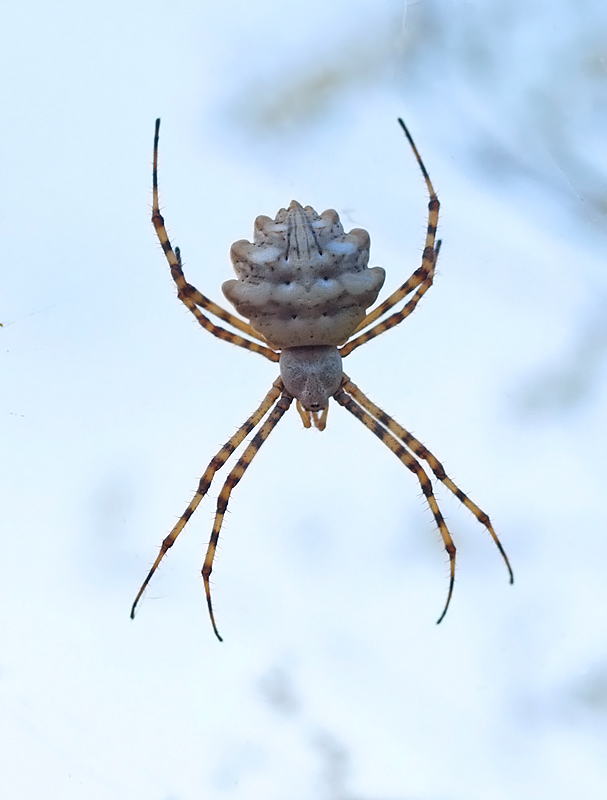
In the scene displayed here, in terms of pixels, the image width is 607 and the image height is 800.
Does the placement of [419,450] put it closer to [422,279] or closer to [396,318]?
[396,318]

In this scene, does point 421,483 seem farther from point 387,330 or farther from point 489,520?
point 387,330

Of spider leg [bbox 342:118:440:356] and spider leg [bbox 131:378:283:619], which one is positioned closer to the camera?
spider leg [bbox 342:118:440:356]

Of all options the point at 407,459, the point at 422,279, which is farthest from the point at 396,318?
the point at 407,459

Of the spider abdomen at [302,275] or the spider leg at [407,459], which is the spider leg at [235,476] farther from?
the spider abdomen at [302,275]

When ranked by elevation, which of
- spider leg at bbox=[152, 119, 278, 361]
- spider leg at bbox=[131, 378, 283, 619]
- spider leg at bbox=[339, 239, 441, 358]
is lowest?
spider leg at bbox=[131, 378, 283, 619]

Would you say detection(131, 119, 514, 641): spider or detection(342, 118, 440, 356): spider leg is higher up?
detection(342, 118, 440, 356): spider leg

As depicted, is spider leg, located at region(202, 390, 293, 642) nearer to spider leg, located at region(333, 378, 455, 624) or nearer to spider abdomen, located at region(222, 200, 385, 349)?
spider leg, located at region(333, 378, 455, 624)

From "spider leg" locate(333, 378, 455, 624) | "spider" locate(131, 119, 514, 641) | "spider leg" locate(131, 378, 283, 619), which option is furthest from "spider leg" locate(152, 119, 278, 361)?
"spider leg" locate(333, 378, 455, 624)
